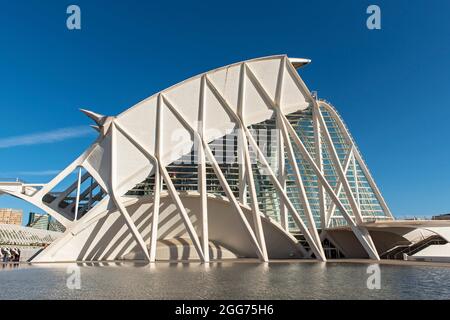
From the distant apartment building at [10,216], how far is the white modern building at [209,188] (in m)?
67.4

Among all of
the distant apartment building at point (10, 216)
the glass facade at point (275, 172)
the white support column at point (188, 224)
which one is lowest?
the distant apartment building at point (10, 216)

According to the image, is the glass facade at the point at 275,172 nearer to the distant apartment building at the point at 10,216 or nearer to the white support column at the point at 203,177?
the white support column at the point at 203,177

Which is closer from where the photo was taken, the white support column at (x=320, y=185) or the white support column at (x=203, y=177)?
the white support column at (x=203, y=177)

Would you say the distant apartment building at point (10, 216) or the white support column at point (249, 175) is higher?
the white support column at point (249, 175)

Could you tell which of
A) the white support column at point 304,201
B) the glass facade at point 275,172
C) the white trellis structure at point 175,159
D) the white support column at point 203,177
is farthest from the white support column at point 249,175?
the white support column at point 304,201

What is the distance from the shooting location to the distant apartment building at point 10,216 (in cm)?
8644

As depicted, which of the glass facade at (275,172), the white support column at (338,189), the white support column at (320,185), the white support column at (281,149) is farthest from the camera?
the white support column at (338,189)

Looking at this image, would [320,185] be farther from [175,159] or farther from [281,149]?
[175,159]

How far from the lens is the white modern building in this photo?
89.5ft

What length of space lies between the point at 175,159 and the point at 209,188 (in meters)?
5.09

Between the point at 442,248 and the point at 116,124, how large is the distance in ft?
93.1

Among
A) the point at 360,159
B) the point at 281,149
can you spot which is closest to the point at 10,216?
the point at 281,149
